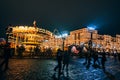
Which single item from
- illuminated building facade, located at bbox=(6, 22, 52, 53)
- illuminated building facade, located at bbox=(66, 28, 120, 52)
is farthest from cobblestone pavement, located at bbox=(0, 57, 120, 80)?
illuminated building facade, located at bbox=(66, 28, 120, 52)

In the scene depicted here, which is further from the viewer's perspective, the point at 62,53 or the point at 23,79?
the point at 62,53

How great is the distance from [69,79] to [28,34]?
206 feet

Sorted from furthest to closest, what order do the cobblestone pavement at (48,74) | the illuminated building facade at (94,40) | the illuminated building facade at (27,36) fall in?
the illuminated building facade at (94,40)
the illuminated building facade at (27,36)
the cobblestone pavement at (48,74)

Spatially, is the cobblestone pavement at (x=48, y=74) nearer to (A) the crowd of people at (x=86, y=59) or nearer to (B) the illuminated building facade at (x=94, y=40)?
(A) the crowd of people at (x=86, y=59)

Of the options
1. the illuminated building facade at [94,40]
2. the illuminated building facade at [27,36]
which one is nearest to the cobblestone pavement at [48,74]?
the illuminated building facade at [27,36]

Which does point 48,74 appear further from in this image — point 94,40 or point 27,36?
point 94,40

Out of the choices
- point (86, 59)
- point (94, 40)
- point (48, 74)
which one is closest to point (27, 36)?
point (86, 59)

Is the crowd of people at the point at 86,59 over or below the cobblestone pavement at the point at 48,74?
over

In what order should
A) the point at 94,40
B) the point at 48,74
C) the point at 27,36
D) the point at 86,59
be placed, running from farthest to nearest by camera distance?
the point at 94,40 → the point at 27,36 → the point at 86,59 → the point at 48,74

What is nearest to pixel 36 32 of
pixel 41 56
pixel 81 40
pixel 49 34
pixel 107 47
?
pixel 49 34

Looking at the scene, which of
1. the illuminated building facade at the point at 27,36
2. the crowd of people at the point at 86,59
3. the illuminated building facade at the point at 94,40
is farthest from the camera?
the illuminated building facade at the point at 94,40

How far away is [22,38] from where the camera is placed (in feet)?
247

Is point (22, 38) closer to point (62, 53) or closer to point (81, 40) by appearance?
point (62, 53)

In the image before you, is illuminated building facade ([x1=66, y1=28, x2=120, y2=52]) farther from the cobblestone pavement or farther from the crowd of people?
the cobblestone pavement
